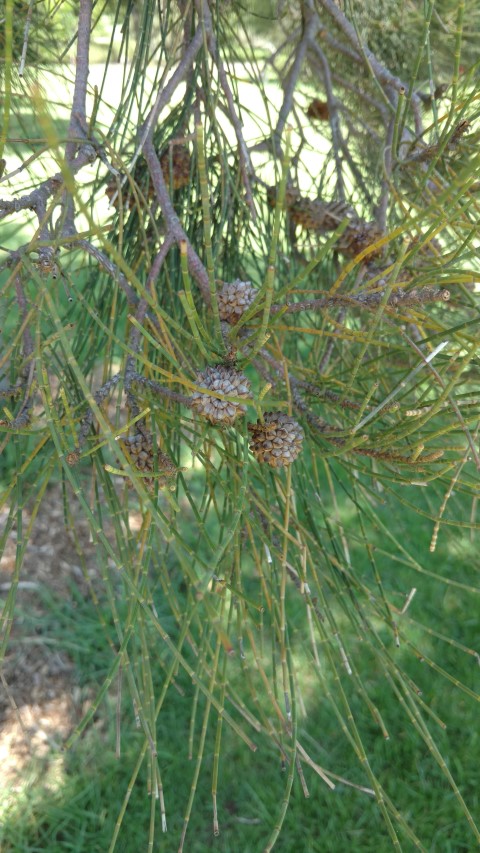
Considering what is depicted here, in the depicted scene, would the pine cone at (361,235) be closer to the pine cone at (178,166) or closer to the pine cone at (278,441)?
the pine cone at (178,166)

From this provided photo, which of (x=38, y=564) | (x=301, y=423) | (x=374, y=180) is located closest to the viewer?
(x=301, y=423)

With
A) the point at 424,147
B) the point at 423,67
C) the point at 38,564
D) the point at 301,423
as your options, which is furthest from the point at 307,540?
the point at 38,564

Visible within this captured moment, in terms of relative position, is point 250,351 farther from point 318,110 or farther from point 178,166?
point 318,110

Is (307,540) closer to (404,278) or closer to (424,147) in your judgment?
(404,278)

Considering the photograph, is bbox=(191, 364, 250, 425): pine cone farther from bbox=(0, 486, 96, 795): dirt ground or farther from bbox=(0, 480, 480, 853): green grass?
bbox=(0, 486, 96, 795): dirt ground

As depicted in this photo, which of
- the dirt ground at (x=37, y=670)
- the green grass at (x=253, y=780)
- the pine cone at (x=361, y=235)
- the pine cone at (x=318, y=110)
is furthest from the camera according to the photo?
the dirt ground at (x=37, y=670)

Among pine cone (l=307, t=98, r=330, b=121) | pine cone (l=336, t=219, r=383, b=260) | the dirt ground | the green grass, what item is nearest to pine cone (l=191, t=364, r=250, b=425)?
pine cone (l=336, t=219, r=383, b=260)

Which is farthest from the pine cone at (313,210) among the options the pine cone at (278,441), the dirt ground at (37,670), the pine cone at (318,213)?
the dirt ground at (37,670)
